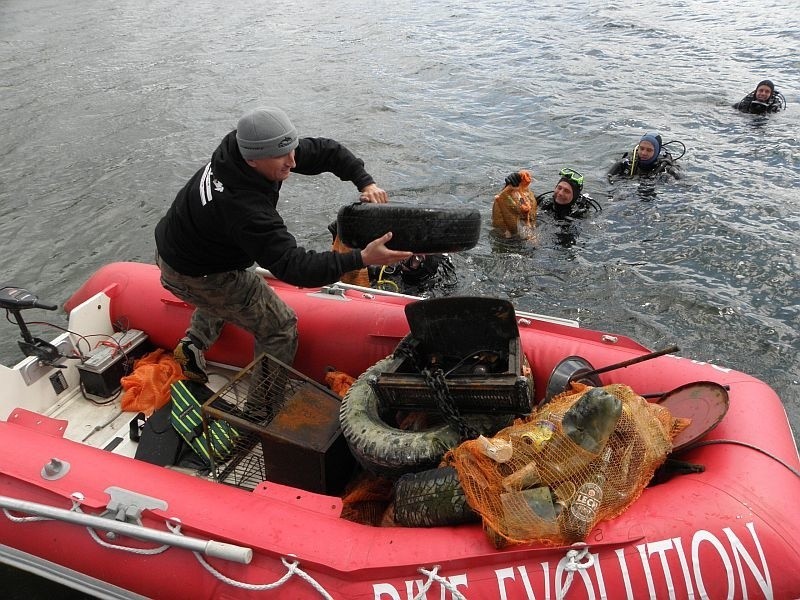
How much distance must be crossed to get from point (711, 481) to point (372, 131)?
938cm

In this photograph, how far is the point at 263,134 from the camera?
293 cm

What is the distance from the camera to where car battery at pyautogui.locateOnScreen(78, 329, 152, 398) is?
431cm

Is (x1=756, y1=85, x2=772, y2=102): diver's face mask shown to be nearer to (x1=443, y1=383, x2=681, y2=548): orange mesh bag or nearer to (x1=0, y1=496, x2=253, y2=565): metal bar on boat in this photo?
(x1=443, y1=383, x2=681, y2=548): orange mesh bag

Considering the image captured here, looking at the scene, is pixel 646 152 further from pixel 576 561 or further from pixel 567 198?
pixel 576 561

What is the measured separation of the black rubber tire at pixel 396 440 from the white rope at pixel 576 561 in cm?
70

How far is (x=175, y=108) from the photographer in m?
12.2

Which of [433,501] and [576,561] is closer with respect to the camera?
[576,561]

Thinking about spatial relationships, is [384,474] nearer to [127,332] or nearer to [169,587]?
[169,587]

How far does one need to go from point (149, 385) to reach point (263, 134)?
2.22 meters

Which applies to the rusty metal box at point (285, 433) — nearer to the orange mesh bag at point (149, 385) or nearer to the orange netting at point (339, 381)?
the orange netting at point (339, 381)

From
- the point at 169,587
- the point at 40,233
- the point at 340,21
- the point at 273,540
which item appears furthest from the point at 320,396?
the point at 340,21

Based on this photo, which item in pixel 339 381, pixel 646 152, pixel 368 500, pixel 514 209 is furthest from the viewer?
pixel 646 152

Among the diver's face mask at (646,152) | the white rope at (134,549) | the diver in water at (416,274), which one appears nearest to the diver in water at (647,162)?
the diver's face mask at (646,152)

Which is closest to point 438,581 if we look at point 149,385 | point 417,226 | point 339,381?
point 417,226
